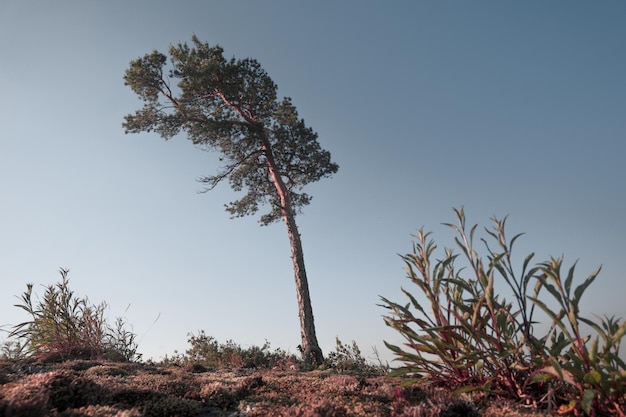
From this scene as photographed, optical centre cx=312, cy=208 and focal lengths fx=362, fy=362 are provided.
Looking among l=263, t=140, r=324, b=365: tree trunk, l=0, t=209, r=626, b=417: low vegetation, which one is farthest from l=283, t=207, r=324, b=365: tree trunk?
l=0, t=209, r=626, b=417: low vegetation

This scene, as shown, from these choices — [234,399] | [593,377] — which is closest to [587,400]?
[593,377]

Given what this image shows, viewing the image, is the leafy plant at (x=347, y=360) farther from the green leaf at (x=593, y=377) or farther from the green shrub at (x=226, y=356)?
the green leaf at (x=593, y=377)

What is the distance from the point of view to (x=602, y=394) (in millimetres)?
2203

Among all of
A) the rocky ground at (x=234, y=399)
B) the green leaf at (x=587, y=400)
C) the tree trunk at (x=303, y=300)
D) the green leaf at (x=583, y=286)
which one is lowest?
the green leaf at (x=587, y=400)

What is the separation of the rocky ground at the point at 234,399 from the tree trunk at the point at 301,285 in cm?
809

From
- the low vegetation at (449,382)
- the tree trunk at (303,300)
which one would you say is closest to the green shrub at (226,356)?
the tree trunk at (303,300)

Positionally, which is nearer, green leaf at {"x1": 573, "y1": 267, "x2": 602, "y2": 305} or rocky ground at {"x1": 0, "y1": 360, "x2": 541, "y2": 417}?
green leaf at {"x1": 573, "y1": 267, "x2": 602, "y2": 305}

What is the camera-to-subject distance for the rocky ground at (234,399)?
106 inches

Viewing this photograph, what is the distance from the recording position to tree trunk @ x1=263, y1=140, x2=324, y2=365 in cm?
1204

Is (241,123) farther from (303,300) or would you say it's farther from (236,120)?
(303,300)

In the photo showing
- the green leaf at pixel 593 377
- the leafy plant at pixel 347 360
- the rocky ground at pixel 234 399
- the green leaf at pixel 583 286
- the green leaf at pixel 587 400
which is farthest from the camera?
the leafy plant at pixel 347 360

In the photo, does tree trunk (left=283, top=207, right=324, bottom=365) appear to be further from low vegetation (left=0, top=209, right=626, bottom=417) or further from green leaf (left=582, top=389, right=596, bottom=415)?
green leaf (left=582, top=389, right=596, bottom=415)

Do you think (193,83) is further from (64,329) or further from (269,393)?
(269,393)

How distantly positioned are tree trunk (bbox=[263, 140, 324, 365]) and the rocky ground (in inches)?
318
